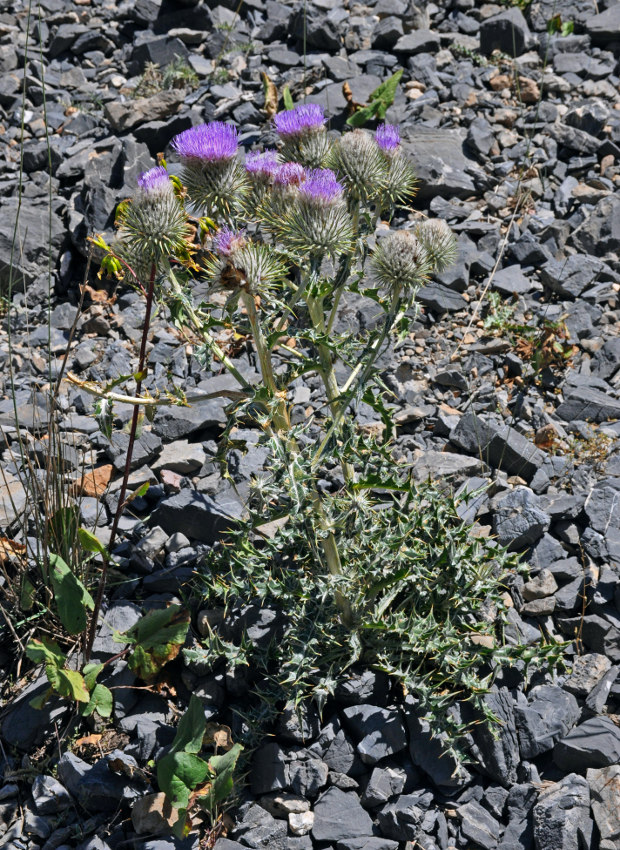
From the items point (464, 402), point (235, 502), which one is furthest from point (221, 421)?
point (464, 402)

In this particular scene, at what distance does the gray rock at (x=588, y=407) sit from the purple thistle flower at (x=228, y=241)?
262 cm

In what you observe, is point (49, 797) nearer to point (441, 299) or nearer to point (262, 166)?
point (262, 166)

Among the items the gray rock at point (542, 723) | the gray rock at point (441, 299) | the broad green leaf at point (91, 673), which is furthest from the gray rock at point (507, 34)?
the broad green leaf at point (91, 673)

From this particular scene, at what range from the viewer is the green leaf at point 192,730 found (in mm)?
3438

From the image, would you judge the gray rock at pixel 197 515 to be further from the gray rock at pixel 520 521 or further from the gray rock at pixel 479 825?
the gray rock at pixel 479 825

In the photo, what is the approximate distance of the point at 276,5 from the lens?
8594 millimetres

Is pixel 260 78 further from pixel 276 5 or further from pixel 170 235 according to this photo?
pixel 170 235

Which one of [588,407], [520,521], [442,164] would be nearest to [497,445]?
[520,521]

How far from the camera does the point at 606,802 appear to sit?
3.39 meters

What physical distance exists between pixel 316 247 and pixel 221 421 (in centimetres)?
196

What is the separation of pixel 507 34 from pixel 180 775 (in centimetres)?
710

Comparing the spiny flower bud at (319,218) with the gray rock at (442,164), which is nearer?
the spiny flower bud at (319,218)

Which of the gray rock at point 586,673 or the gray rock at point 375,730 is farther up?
the gray rock at point 586,673

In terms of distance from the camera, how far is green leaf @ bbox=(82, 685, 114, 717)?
12.2ft
